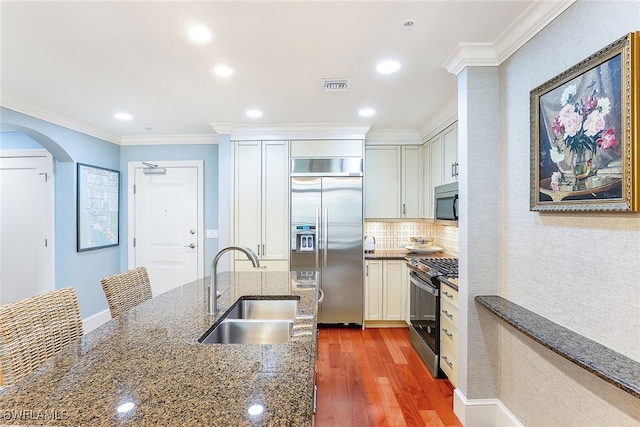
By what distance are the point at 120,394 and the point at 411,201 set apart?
3603mm

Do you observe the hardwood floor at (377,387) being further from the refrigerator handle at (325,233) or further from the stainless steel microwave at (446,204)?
the stainless steel microwave at (446,204)

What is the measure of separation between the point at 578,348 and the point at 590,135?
907mm

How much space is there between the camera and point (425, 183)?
12.4 feet

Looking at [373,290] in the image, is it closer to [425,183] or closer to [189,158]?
[425,183]

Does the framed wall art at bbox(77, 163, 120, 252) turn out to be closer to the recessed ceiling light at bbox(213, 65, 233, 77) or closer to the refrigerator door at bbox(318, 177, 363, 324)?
the recessed ceiling light at bbox(213, 65, 233, 77)

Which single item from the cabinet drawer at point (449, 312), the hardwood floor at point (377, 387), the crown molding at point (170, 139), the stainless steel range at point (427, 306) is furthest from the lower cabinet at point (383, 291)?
the crown molding at point (170, 139)

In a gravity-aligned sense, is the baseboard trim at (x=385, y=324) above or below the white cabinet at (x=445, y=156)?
below

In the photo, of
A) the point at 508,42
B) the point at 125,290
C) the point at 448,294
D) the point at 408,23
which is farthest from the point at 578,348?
the point at 125,290

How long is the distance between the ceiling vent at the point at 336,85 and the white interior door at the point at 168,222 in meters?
2.38

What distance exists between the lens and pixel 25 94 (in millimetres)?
2654

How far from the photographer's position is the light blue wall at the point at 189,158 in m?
4.11

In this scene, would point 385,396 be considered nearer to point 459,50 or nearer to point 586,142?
point 586,142

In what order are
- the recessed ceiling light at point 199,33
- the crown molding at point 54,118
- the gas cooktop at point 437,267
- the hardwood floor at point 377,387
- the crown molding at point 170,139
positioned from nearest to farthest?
the recessed ceiling light at point 199,33 < the hardwood floor at point 377,387 < the gas cooktop at point 437,267 < the crown molding at point 54,118 < the crown molding at point 170,139

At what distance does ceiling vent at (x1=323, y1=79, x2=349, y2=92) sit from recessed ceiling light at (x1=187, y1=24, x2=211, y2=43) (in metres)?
0.94
